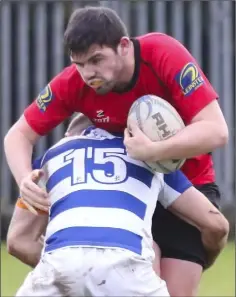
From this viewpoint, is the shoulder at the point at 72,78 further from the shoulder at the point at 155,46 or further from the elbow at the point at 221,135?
the elbow at the point at 221,135

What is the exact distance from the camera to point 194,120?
4.21 metres

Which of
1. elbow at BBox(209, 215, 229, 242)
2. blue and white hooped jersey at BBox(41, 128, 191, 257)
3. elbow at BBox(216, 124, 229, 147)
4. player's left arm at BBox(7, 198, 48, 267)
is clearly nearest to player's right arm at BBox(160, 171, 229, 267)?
elbow at BBox(209, 215, 229, 242)

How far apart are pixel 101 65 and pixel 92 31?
13cm

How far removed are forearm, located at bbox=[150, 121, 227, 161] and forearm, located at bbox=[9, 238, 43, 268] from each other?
3.13 feet

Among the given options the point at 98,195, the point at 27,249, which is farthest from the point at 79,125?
the point at 98,195

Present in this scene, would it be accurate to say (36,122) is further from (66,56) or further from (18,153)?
(66,56)

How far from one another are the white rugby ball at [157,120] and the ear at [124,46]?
18 cm

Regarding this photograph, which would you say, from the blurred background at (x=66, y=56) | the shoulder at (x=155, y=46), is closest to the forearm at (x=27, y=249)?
the shoulder at (x=155, y=46)

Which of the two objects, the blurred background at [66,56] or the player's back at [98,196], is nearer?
the player's back at [98,196]

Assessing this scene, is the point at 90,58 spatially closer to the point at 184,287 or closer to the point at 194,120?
the point at 194,120

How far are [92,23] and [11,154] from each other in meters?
0.67

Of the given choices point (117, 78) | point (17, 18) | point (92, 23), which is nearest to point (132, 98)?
point (117, 78)

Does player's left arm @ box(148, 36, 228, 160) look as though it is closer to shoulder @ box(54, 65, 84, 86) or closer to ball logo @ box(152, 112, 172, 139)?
ball logo @ box(152, 112, 172, 139)

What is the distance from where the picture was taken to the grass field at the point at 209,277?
7.35 m
